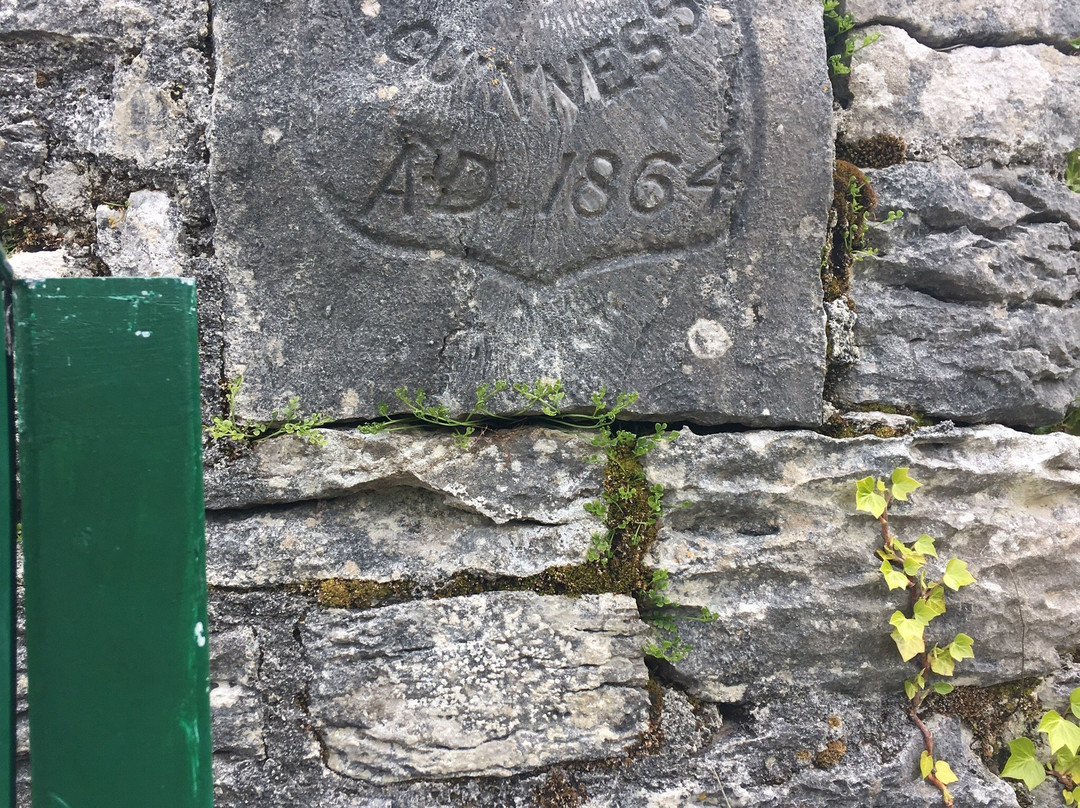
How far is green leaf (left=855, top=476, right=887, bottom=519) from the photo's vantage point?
1394 millimetres

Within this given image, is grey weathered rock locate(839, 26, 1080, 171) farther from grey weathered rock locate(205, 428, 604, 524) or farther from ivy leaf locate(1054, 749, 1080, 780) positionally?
ivy leaf locate(1054, 749, 1080, 780)

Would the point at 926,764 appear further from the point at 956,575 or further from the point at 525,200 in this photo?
the point at 525,200

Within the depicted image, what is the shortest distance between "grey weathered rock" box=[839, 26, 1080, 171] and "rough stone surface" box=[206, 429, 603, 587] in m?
0.96

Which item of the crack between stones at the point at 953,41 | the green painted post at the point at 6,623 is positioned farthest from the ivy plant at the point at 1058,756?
the green painted post at the point at 6,623

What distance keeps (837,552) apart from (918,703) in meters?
0.36

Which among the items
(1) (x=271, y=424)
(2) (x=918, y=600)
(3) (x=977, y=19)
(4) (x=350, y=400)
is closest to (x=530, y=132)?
(4) (x=350, y=400)

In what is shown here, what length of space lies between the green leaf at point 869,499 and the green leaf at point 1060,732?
0.58 metres

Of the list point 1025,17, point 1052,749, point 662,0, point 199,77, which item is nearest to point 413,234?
point 199,77

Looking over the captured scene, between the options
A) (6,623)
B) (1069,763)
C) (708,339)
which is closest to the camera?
(6,623)

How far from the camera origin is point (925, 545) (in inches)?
57.0

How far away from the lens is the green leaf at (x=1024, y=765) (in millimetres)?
1461

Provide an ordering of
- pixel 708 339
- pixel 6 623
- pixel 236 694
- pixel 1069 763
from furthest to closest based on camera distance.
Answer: pixel 1069 763 < pixel 708 339 < pixel 236 694 < pixel 6 623

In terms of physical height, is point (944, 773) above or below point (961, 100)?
below

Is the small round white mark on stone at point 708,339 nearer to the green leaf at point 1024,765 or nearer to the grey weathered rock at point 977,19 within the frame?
the grey weathered rock at point 977,19
